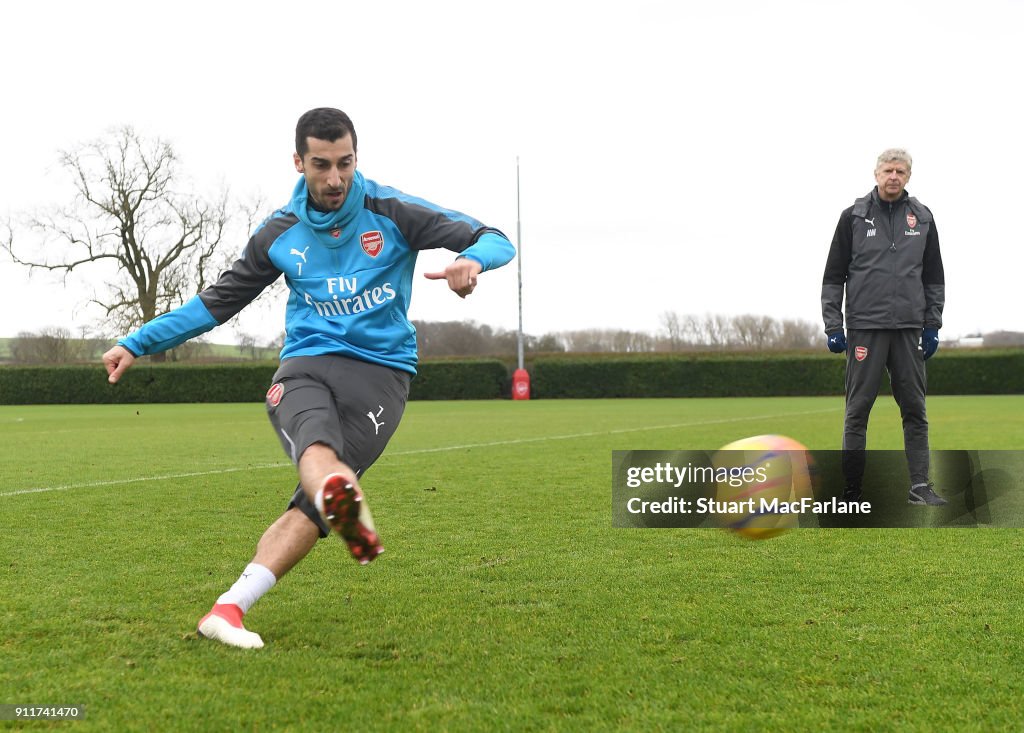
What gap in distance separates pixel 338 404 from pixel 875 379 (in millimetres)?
4117

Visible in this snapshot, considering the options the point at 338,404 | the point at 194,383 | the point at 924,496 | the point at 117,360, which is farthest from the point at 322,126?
the point at 194,383

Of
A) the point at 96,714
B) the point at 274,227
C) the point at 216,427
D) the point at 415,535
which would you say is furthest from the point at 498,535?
the point at 216,427

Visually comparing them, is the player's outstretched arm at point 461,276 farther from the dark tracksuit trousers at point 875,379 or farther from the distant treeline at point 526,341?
the distant treeline at point 526,341

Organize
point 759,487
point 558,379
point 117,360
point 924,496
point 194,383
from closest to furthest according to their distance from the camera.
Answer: point 117,360
point 759,487
point 924,496
point 558,379
point 194,383

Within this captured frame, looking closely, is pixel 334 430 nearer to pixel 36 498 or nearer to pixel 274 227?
pixel 274 227

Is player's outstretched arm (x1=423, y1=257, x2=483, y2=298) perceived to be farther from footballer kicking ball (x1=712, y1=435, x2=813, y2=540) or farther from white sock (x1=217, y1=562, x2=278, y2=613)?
footballer kicking ball (x1=712, y1=435, x2=813, y2=540)

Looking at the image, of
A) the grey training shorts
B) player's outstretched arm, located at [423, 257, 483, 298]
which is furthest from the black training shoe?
player's outstretched arm, located at [423, 257, 483, 298]

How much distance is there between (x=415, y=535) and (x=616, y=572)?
1.54 m

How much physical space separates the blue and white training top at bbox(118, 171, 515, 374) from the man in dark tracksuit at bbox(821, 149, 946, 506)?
3.51 metres

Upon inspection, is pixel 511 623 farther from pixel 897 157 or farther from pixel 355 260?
pixel 897 157

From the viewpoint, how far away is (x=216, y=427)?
57.4 feet

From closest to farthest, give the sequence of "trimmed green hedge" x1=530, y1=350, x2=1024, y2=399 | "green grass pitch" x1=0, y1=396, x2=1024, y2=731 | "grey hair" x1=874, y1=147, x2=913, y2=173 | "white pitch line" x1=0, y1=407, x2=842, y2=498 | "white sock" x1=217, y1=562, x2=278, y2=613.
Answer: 1. "green grass pitch" x1=0, y1=396, x2=1024, y2=731
2. "white sock" x1=217, y1=562, x2=278, y2=613
3. "grey hair" x1=874, y1=147, x2=913, y2=173
4. "white pitch line" x1=0, y1=407, x2=842, y2=498
5. "trimmed green hedge" x1=530, y1=350, x2=1024, y2=399

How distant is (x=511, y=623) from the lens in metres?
3.58

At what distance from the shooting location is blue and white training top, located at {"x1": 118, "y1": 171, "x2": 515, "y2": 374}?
3586 millimetres
